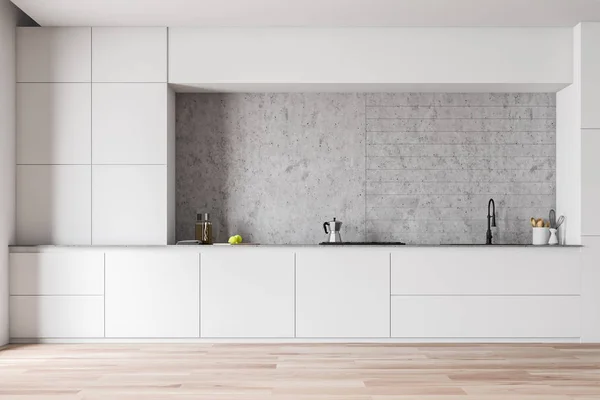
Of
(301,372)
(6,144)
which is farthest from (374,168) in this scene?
(6,144)

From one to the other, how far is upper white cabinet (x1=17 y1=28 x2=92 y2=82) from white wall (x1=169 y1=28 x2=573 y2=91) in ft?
2.20

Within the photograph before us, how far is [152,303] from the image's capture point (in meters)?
5.01

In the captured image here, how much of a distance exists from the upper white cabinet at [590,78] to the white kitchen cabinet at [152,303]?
Result: 322 centimetres

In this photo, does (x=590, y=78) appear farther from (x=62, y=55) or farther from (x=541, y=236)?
(x=62, y=55)

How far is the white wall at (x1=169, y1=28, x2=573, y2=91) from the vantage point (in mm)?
5188

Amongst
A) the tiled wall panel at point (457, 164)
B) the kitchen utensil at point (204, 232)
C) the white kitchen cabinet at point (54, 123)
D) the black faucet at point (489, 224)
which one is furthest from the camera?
the tiled wall panel at point (457, 164)

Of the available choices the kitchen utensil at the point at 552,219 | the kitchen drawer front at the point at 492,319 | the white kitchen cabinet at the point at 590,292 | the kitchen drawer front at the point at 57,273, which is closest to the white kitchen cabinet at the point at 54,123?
the kitchen drawer front at the point at 57,273

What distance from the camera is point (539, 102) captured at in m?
5.69

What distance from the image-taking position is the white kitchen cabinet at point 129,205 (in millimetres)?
5180

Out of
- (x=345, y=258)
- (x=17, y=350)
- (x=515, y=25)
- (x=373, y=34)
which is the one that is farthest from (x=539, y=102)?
(x=17, y=350)

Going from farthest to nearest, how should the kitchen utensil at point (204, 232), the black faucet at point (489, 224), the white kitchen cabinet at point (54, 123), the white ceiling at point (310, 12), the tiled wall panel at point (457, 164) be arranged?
the tiled wall panel at point (457, 164)
the black faucet at point (489, 224)
the kitchen utensil at point (204, 232)
the white kitchen cabinet at point (54, 123)
the white ceiling at point (310, 12)

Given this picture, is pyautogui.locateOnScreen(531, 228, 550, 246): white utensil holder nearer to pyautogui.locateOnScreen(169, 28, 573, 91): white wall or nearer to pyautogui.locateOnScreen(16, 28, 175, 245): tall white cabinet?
pyautogui.locateOnScreen(169, 28, 573, 91): white wall

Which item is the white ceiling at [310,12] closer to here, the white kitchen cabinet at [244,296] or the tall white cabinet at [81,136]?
the tall white cabinet at [81,136]

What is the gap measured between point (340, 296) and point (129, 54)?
2502 mm
